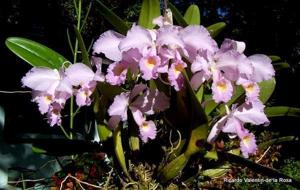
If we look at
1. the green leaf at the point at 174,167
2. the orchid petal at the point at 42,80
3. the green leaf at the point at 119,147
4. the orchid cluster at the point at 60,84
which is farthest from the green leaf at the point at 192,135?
the orchid petal at the point at 42,80

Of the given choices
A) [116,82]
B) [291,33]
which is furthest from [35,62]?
[291,33]

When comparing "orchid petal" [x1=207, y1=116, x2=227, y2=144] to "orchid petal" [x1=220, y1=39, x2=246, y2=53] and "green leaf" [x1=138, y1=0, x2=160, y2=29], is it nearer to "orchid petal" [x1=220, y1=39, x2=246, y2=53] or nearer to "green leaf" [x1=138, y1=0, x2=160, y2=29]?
"orchid petal" [x1=220, y1=39, x2=246, y2=53]

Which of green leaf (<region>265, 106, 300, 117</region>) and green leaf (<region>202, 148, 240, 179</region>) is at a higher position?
green leaf (<region>265, 106, 300, 117</region>)

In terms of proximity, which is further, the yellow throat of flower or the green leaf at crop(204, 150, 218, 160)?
the green leaf at crop(204, 150, 218, 160)

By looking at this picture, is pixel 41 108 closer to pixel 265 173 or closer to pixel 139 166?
pixel 139 166

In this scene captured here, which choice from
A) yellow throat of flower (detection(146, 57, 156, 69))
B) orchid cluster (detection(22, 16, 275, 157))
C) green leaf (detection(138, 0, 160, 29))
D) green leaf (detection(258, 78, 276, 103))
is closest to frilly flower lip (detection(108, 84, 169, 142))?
orchid cluster (detection(22, 16, 275, 157))

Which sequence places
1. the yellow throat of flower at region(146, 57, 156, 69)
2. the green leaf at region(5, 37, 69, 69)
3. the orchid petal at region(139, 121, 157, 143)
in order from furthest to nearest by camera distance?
the green leaf at region(5, 37, 69, 69)
the orchid petal at region(139, 121, 157, 143)
the yellow throat of flower at region(146, 57, 156, 69)

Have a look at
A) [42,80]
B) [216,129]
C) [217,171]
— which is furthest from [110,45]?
[217,171]
